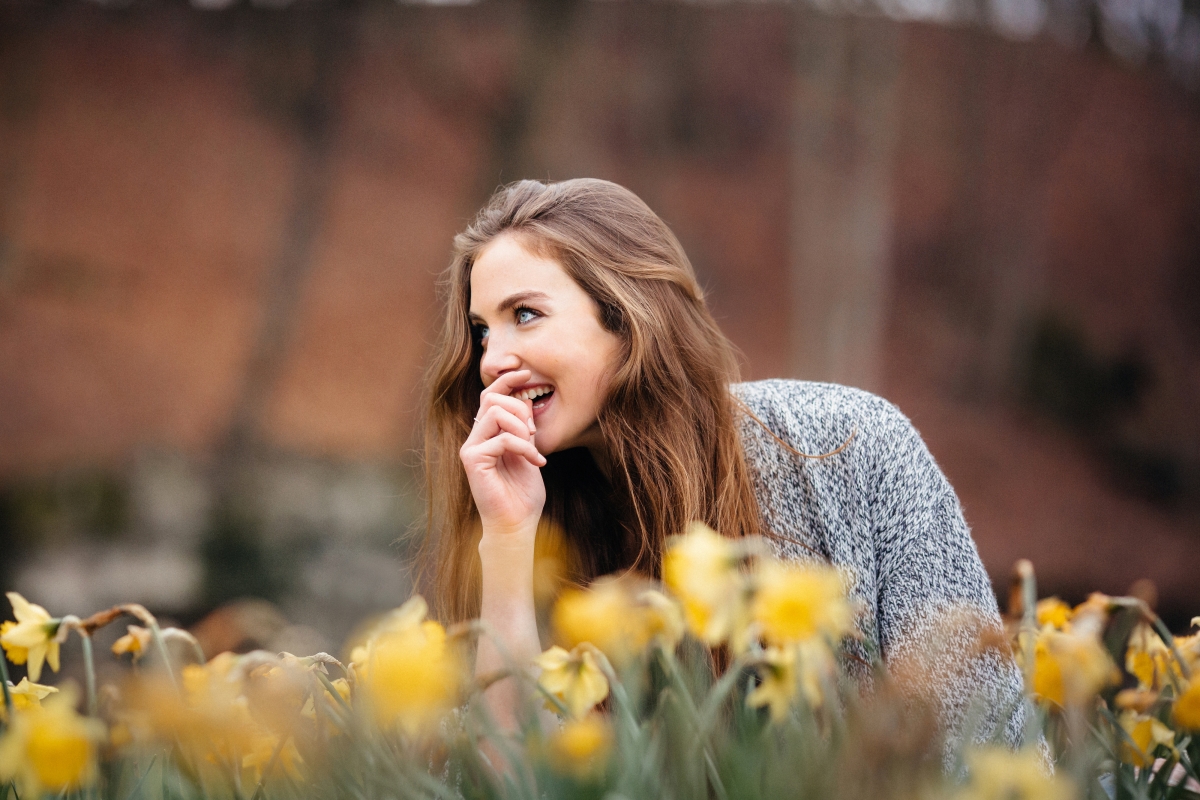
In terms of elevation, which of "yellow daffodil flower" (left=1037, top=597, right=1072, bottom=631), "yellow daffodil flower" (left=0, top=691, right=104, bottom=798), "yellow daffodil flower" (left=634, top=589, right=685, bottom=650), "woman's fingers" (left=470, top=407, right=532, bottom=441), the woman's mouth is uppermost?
the woman's mouth

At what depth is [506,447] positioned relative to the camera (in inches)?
60.7

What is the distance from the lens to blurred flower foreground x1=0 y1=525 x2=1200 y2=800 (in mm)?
685

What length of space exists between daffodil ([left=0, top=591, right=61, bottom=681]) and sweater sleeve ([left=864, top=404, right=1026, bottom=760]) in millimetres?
933

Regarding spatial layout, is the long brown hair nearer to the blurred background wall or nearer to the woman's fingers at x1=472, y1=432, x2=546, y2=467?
the woman's fingers at x1=472, y1=432, x2=546, y2=467

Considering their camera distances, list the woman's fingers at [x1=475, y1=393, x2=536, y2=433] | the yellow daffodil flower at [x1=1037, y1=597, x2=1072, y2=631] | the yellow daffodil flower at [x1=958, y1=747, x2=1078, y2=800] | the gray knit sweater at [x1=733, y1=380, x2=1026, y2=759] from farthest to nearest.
Answer: the woman's fingers at [x1=475, y1=393, x2=536, y2=433] → the gray knit sweater at [x1=733, y1=380, x2=1026, y2=759] → the yellow daffodil flower at [x1=1037, y1=597, x2=1072, y2=631] → the yellow daffodil flower at [x1=958, y1=747, x2=1078, y2=800]

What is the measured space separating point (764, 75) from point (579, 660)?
11.9m

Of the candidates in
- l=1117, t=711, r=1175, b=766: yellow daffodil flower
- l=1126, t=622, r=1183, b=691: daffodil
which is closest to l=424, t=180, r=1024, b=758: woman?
l=1126, t=622, r=1183, b=691: daffodil

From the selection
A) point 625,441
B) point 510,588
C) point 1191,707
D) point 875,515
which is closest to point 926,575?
point 875,515

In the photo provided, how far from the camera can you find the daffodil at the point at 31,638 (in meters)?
0.97

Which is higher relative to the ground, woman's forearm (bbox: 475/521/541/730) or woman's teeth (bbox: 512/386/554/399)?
woman's teeth (bbox: 512/386/554/399)

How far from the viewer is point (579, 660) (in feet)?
2.78

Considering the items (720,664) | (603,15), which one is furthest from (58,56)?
(720,664)

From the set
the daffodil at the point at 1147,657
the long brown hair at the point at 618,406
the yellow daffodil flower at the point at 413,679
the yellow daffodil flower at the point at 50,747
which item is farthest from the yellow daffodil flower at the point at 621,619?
the long brown hair at the point at 618,406

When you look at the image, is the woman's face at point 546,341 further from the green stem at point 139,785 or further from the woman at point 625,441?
the green stem at point 139,785
